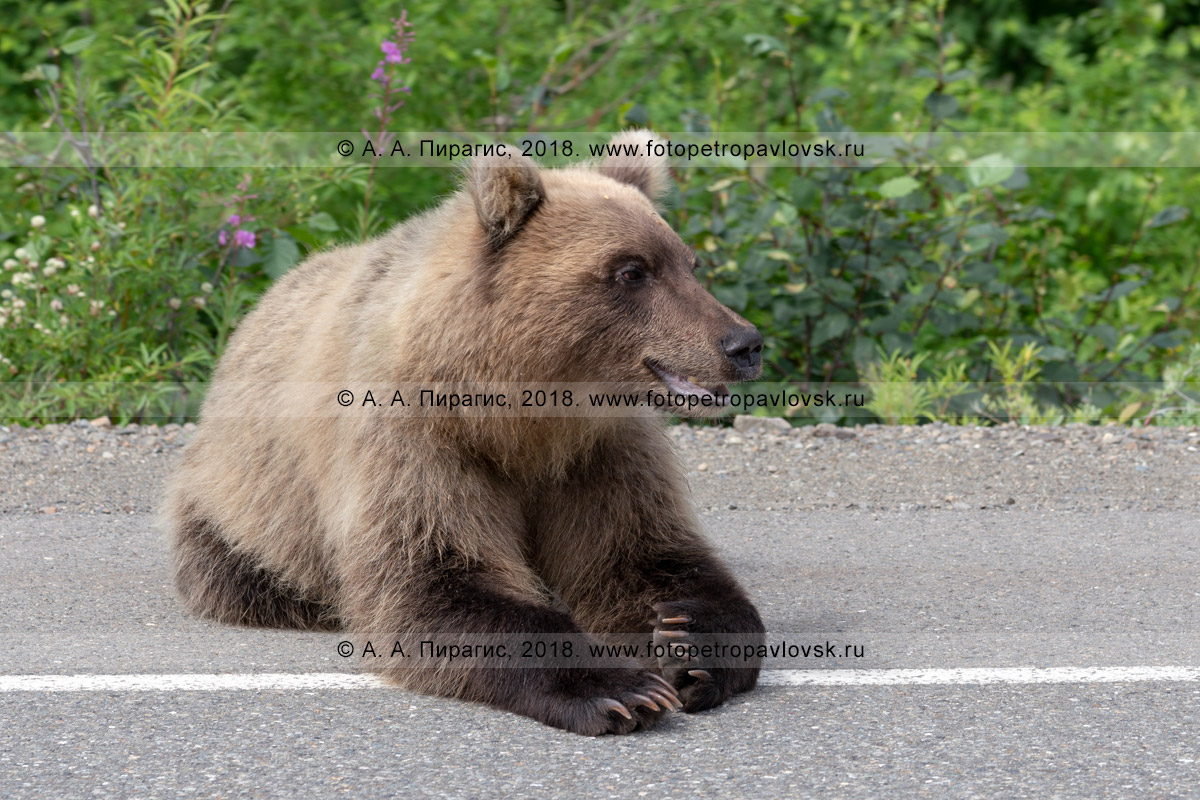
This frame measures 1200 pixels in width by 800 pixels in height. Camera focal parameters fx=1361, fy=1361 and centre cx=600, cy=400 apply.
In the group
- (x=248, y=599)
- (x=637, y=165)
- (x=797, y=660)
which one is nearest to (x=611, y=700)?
(x=797, y=660)

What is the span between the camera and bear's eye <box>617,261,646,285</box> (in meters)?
3.90

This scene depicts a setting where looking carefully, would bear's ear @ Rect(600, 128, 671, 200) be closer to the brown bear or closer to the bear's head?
the brown bear

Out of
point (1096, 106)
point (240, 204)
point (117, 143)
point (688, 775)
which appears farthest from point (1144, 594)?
point (1096, 106)

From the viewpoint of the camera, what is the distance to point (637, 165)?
4391 mm

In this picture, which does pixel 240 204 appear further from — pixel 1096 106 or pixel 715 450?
pixel 1096 106

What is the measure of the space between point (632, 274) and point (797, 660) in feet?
3.99

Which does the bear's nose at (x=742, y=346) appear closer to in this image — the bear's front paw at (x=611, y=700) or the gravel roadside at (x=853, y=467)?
the bear's front paw at (x=611, y=700)

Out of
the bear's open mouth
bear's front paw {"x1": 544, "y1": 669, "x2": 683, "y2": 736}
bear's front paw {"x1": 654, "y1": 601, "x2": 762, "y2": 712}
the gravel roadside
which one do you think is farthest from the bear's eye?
the gravel roadside

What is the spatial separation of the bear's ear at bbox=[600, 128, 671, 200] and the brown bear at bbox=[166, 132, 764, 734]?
0.11 m

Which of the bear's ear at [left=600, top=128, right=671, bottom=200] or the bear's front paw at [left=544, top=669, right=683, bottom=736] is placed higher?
the bear's ear at [left=600, top=128, right=671, bottom=200]

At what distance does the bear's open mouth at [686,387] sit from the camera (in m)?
3.92

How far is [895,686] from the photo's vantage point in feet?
12.0

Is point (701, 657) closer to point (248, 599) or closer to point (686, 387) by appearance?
point (686, 387)

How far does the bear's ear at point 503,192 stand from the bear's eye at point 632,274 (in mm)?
324
